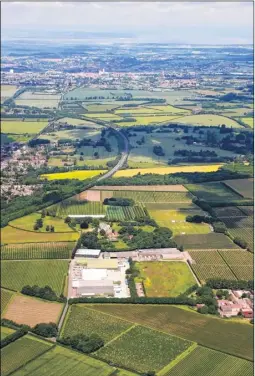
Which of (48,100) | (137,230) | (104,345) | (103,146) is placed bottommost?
(104,345)

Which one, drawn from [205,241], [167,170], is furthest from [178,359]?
[167,170]

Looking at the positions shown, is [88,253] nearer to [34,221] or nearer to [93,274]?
[93,274]

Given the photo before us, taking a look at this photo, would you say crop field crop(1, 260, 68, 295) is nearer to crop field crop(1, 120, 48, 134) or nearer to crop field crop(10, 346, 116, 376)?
crop field crop(10, 346, 116, 376)

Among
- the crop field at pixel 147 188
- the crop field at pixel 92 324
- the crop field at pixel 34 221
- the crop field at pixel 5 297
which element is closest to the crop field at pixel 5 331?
the crop field at pixel 5 297

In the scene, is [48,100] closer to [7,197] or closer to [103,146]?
[103,146]

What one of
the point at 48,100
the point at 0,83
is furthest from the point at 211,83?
the point at 0,83

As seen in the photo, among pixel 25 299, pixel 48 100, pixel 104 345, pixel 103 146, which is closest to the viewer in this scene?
pixel 104 345
